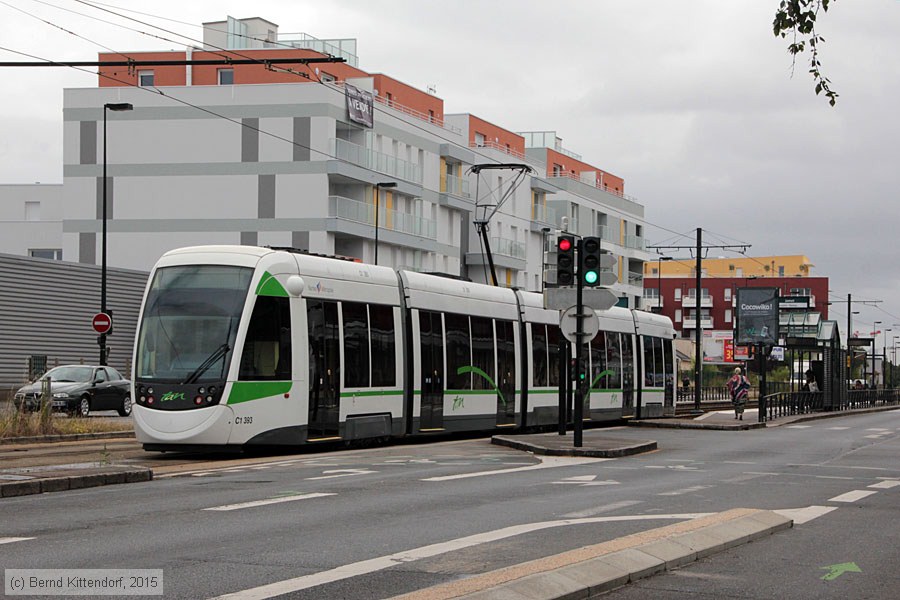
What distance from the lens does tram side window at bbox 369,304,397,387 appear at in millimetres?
23625

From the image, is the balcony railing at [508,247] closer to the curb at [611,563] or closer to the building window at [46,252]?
the building window at [46,252]

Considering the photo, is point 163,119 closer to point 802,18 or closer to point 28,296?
point 28,296

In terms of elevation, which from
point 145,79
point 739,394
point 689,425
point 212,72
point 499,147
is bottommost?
point 689,425

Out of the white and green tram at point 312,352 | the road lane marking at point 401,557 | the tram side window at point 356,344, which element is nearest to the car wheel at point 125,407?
the white and green tram at point 312,352

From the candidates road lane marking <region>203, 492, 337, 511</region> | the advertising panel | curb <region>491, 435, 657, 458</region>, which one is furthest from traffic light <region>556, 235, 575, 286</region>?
the advertising panel

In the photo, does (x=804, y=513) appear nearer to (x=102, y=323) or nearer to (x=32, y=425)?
(x=32, y=425)

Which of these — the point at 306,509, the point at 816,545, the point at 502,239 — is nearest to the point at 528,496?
→ the point at 306,509

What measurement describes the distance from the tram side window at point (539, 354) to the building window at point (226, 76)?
129 ft

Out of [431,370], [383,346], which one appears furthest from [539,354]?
[383,346]

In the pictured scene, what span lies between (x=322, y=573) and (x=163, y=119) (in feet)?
189

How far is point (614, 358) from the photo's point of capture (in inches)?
1423

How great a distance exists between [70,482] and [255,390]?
19.2ft

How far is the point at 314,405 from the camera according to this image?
21.6m

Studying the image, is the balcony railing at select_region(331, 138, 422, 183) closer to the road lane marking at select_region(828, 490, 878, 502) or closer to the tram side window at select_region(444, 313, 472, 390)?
the tram side window at select_region(444, 313, 472, 390)
